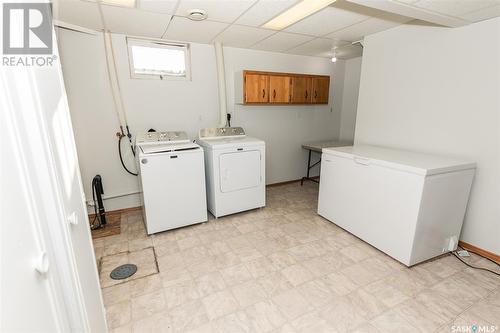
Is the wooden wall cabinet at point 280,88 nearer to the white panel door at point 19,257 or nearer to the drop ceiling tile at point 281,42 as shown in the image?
the drop ceiling tile at point 281,42

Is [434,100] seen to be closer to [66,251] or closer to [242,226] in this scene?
[242,226]

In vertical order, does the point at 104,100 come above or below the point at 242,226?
above

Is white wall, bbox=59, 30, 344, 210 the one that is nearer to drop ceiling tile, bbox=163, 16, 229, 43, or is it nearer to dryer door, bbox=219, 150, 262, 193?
drop ceiling tile, bbox=163, 16, 229, 43

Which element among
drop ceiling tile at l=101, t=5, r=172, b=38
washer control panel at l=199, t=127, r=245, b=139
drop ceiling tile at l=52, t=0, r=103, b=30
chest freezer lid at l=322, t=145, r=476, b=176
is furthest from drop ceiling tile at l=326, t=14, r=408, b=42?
drop ceiling tile at l=52, t=0, r=103, b=30

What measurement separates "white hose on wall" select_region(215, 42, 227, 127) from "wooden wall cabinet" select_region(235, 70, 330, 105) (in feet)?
0.82

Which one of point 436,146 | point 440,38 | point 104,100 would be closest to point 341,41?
point 440,38

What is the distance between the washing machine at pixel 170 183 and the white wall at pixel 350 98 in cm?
333

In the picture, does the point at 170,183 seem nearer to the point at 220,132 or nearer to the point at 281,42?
the point at 220,132

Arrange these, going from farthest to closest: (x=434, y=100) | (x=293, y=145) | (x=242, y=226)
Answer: (x=293, y=145)
(x=242, y=226)
(x=434, y=100)

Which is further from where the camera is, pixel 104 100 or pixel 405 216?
pixel 104 100

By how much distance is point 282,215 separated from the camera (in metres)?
3.41

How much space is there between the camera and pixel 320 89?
4340 mm

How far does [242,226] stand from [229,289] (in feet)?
3.65

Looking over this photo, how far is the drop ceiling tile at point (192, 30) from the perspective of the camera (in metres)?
2.70
